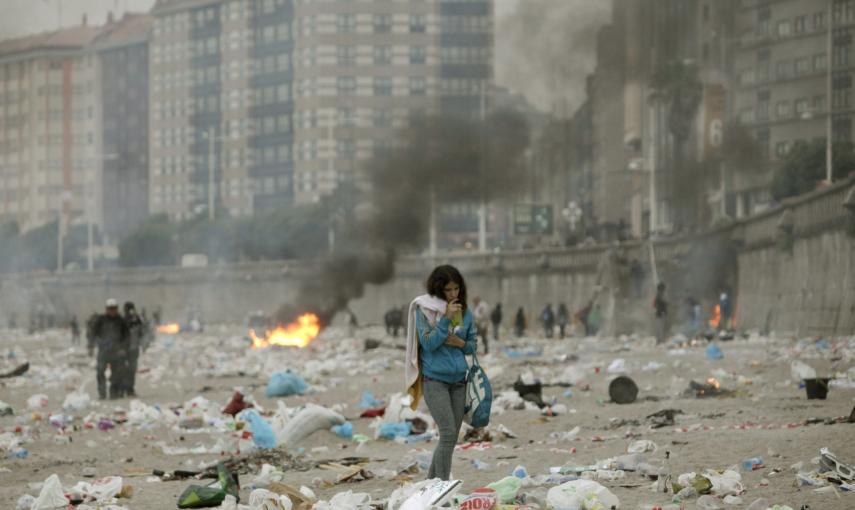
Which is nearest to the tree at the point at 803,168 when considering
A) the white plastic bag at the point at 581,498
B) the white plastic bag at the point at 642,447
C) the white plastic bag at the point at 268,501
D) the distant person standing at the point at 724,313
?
the distant person standing at the point at 724,313

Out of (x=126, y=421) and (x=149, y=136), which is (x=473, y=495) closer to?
(x=126, y=421)

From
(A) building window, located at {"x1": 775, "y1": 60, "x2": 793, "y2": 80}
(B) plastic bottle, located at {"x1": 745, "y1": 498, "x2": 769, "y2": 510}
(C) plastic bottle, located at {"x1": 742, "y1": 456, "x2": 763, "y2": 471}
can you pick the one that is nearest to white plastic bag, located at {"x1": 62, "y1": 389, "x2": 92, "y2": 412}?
(C) plastic bottle, located at {"x1": 742, "y1": 456, "x2": 763, "y2": 471}

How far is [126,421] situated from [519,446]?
600 cm

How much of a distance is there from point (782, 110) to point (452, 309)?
242 ft

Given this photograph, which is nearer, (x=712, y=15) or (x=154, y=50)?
(x=712, y=15)

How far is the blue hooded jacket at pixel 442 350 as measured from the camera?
9359 mm

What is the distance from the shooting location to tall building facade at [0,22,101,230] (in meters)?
110

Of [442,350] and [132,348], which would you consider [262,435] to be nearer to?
[442,350]

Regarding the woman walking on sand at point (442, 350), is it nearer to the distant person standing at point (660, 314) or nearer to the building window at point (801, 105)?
the distant person standing at point (660, 314)

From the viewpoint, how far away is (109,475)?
13.0m

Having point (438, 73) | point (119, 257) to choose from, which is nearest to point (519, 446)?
point (438, 73)

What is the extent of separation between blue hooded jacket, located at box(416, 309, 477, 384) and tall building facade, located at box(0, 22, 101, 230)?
92743 mm

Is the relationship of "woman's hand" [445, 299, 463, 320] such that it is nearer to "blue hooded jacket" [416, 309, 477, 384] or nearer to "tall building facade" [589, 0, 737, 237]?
"blue hooded jacket" [416, 309, 477, 384]

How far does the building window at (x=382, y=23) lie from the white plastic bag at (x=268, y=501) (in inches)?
4171
